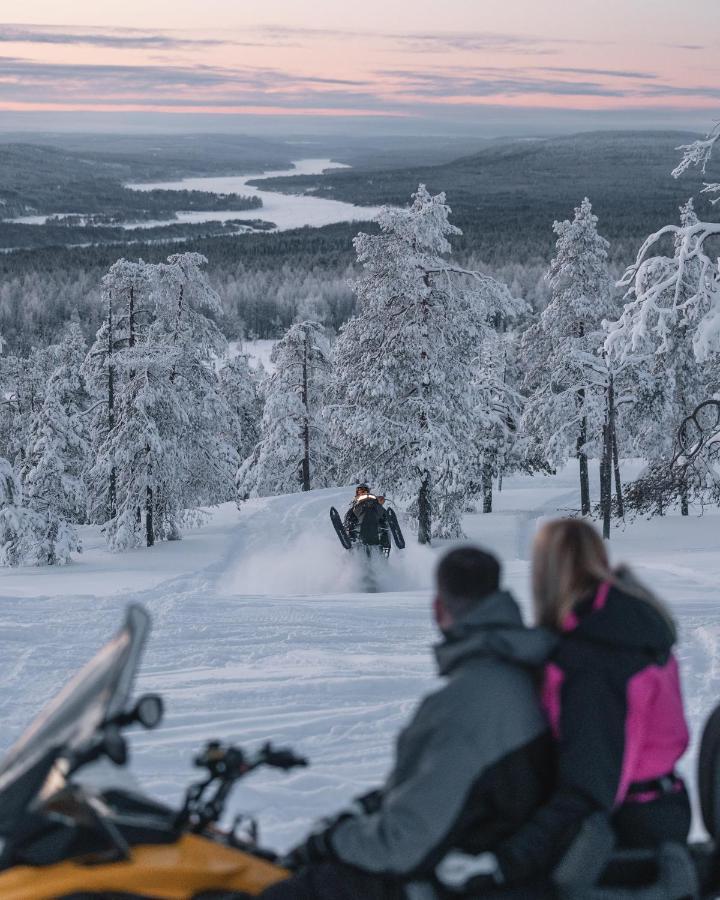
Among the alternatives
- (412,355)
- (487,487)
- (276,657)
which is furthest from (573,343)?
(276,657)

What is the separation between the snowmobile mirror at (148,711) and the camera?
3.14 metres

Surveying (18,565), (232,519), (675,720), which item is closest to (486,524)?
(232,519)

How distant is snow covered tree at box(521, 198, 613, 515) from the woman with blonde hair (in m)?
27.3

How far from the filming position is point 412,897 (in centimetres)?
335

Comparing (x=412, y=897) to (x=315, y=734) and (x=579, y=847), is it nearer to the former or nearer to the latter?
(x=579, y=847)

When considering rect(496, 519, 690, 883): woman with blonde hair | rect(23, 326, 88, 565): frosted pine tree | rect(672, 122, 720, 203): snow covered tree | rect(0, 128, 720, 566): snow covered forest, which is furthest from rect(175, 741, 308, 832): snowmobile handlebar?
rect(23, 326, 88, 565): frosted pine tree

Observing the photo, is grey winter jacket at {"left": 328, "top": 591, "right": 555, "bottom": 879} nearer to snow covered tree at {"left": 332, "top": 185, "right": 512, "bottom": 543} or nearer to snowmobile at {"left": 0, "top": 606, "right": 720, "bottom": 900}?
snowmobile at {"left": 0, "top": 606, "right": 720, "bottom": 900}

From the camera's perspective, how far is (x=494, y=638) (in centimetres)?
325

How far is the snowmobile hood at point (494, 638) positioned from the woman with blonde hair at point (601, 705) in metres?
0.16

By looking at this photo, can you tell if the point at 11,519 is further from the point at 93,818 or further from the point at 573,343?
the point at 93,818

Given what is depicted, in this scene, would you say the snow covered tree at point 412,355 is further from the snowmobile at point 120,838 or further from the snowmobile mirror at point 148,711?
the snowmobile mirror at point 148,711

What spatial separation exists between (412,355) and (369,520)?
9.80 metres

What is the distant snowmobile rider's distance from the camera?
15.5m

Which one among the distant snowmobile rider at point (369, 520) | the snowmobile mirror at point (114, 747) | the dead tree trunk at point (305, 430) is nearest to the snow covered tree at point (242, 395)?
the dead tree trunk at point (305, 430)
